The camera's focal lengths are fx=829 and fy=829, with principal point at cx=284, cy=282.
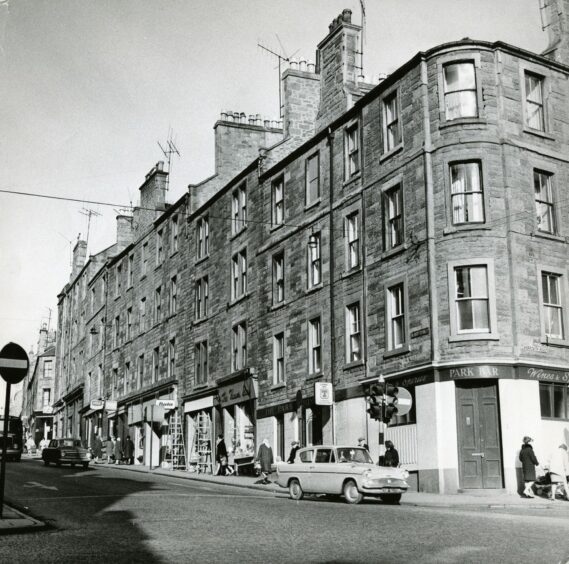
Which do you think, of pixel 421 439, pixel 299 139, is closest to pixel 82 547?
pixel 421 439

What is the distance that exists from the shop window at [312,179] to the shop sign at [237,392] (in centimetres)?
807

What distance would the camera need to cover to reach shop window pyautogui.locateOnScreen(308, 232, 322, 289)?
3036 cm

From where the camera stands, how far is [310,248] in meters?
30.8

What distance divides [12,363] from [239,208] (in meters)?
25.8

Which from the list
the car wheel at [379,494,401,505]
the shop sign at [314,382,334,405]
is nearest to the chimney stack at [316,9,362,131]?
the shop sign at [314,382,334,405]

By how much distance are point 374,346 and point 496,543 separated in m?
15.6

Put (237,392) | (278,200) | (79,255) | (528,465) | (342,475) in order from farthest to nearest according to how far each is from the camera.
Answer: (79,255)
(237,392)
(278,200)
(528,465)
(342,475)

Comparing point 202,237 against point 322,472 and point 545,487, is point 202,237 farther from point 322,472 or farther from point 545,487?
point 545,487

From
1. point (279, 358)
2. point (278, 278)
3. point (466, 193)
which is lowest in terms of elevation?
point (279, 358)

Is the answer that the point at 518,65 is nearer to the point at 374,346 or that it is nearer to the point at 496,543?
the point at 374,346

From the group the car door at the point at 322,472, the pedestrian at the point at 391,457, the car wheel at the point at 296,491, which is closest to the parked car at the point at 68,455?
the pedestrian at the point at 391,457

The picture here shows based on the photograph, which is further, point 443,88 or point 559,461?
point 443,88

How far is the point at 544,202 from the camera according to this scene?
2511cm

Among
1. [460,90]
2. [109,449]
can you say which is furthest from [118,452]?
[460,90]
